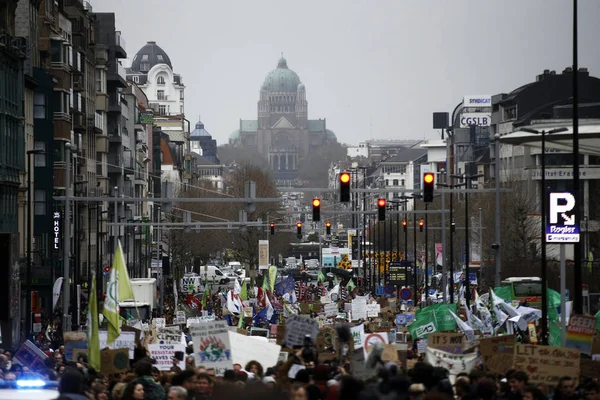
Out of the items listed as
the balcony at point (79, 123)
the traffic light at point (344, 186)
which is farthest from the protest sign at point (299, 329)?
the balcony at point (79, 123)

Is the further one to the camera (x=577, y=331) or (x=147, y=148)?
(x=147, y=148)

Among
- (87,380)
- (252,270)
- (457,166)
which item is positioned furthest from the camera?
(457,166)

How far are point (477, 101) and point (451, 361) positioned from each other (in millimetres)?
165526

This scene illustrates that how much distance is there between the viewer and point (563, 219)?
117ft

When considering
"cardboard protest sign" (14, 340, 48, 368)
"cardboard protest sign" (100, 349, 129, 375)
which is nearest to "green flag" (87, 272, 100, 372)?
→ "cardboard protest sign" (100, 349, 129, 375)

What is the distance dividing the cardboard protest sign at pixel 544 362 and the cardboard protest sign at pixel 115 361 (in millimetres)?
6251

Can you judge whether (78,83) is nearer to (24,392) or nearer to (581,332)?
(581,332)

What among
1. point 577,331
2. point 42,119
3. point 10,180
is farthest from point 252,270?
point 577,331

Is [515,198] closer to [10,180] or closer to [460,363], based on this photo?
[10,180]

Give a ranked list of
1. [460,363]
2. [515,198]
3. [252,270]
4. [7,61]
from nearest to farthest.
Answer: [460,363] → [7,61] → [515,198] → [252,270]

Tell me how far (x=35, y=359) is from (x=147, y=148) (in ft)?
424

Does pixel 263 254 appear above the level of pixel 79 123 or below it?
below

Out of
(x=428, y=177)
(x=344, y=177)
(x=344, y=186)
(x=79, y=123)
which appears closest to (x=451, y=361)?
(x=428, y=177)

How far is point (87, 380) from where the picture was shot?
24.3 m
